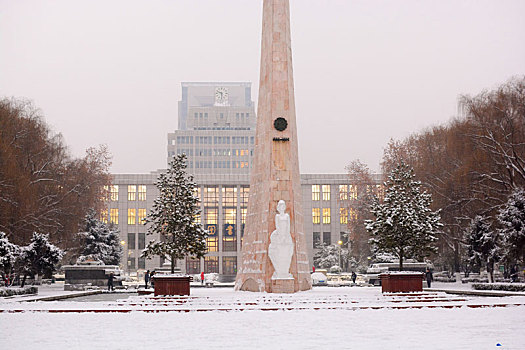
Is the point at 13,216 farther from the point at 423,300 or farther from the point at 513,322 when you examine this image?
the point at 513,322

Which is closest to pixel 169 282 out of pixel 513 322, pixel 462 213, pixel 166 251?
pixel 166 251

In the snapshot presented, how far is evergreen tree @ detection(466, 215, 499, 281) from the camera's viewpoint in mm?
36375

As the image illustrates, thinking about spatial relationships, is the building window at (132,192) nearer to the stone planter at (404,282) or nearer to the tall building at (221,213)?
the tall building at (221,213)

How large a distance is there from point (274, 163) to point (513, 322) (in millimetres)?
16930

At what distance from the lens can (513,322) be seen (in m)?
14.7

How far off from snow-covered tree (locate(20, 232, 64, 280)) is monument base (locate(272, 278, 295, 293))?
52.2 ft

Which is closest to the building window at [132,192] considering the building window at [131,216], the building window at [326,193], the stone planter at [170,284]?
the building window at [131,216]

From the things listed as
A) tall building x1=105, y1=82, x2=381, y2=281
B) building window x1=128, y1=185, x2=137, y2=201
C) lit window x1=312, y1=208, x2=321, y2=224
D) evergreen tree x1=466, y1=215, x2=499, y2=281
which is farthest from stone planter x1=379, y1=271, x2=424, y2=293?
building window x1=128, y1=185, x2=137, y2=201

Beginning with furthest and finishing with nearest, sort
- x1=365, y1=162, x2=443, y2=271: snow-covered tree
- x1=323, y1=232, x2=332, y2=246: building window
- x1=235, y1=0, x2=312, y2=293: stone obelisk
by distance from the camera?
x1=323, y1=232, x2=332, y2=246: building window
x1=365, y1=162, x2=443, y2=271: snow-covered tree
x1=235, y1=0, x2=312, y2=293: stone obelisk

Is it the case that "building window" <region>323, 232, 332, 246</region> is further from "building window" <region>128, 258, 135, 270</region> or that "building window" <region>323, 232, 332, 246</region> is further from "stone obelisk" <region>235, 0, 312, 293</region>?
"stone obelisk" <region>235, 0, 312, 293</region>

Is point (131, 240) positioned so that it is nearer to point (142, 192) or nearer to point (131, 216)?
point (131, 216)

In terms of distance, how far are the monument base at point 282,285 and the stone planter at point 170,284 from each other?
16.3ft

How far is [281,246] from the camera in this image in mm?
27578

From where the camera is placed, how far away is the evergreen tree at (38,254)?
35031 millimetres
